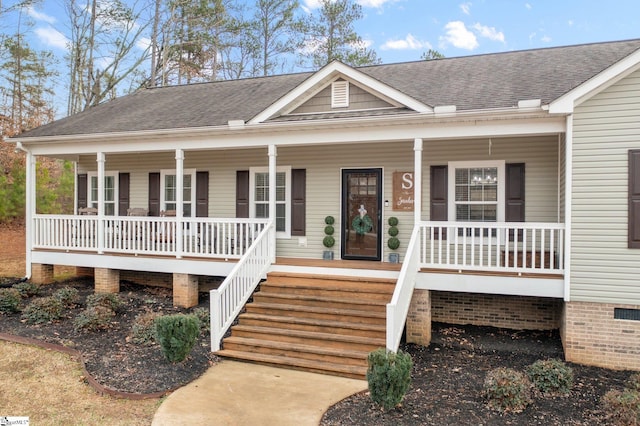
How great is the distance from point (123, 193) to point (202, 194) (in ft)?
8.21

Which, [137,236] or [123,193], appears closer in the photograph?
[137,236]

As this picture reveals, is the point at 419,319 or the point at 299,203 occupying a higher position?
the point at 299,203

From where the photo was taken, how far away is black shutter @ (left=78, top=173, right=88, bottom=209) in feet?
41.9

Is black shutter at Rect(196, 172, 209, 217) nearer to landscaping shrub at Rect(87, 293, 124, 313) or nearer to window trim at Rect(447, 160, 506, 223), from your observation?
landscaping shrub at Rect(87, 293, 124, 313)

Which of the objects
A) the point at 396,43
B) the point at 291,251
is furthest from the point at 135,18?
the point at 291,251

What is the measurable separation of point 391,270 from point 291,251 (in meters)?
2.78

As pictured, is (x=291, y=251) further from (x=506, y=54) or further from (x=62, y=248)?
(x=506, y=54)

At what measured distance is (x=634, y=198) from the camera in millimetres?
6695

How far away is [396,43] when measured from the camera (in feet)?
90.6

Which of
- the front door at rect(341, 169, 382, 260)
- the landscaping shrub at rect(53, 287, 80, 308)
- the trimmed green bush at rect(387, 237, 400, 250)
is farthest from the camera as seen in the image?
the front door at rect(341, 169, 382, 260)

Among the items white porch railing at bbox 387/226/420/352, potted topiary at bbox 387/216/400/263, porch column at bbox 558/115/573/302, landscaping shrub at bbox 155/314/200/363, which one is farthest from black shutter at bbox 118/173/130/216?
porch column at bbox 558/115/573/302

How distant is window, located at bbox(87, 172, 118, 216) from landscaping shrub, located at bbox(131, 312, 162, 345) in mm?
4997

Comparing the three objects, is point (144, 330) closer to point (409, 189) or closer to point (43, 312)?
point (43, 312)

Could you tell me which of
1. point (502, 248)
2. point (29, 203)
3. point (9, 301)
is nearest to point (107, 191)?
point (29, 203)
